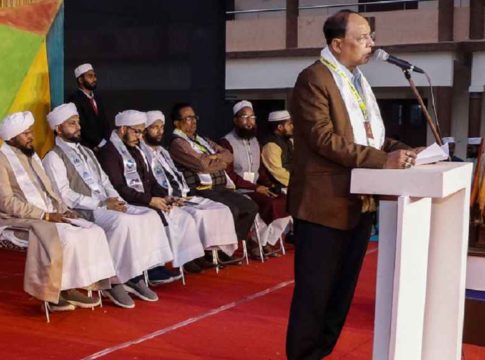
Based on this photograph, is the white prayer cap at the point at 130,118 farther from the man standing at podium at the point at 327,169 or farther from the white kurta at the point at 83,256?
the man standing at podium at the point at 327,169

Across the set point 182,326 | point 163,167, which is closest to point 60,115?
point 163,167

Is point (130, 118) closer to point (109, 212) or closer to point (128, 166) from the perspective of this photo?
point (128, 166)

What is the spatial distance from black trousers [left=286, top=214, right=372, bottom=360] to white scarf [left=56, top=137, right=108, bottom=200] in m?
2.40

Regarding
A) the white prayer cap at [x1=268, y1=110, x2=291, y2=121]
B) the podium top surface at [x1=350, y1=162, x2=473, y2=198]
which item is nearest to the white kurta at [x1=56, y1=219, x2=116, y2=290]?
the podium top surface at [x1=350, y1=162, x2=473, y2=198]

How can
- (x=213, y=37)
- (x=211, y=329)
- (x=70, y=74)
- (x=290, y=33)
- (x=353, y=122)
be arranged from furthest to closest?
(x=290, y=33), (x=213, y=37), (x=70, y=74), (x=211, y=329), (x=353, y=122)

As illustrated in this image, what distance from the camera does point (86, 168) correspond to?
5695mm

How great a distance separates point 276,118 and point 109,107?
4.85ft

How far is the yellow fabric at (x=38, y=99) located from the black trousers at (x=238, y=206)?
121cm

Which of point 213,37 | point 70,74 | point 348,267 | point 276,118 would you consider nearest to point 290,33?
point 213,37

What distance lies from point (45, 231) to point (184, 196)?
5.81ft

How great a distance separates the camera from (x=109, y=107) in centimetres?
772

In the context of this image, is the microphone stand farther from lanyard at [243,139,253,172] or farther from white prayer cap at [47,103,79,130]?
lanyard at [243,139,253,172]

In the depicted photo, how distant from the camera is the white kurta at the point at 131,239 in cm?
548

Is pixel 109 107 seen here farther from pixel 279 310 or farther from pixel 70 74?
pixel 279 310
